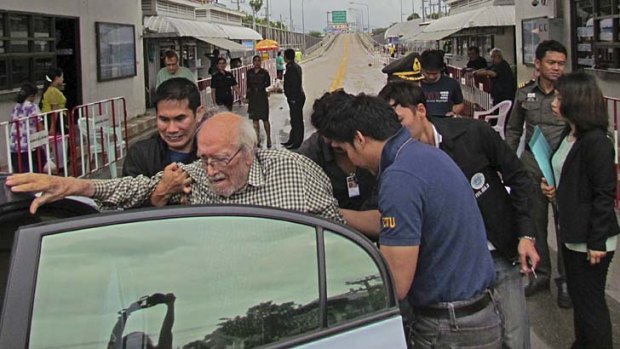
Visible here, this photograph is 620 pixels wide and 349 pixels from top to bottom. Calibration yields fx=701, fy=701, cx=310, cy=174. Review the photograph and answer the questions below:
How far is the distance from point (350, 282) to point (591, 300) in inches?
72.5

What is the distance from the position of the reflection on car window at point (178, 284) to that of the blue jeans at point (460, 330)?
59cm

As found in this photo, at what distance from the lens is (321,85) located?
3164cm

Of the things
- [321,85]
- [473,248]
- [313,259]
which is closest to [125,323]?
[313,259]

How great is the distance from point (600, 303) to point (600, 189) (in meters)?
0.57

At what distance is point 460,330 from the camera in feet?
8.20

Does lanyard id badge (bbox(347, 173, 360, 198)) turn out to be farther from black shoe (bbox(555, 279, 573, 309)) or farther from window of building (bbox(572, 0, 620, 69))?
window of building (bbox(572, 0, 620, 69))

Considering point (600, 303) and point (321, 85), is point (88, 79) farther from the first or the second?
point (321, 85)

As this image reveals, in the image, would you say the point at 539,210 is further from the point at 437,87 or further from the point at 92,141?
the point at 92,141

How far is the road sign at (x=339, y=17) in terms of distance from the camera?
113 m

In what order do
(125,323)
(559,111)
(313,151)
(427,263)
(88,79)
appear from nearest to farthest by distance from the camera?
Result: 1. (125,323)
2. (427,263)
3. (313,151)
4. (559,111)
5. (88,79)

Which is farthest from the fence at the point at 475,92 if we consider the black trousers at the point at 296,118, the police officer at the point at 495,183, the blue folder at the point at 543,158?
the police officer at the point at 495,183

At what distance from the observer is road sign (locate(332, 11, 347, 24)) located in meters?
113

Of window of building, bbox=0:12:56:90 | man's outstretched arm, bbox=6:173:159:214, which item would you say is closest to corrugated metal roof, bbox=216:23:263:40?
window of building, bbox=0:12:56:90

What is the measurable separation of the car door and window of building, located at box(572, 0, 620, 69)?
33.8 ft
